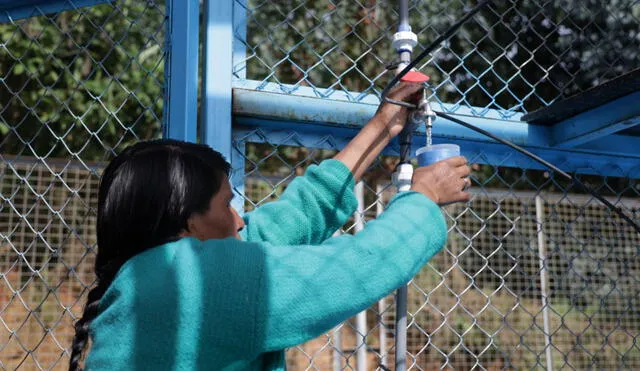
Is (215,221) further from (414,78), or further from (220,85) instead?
(414,78)

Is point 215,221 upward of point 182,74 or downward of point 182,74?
downward

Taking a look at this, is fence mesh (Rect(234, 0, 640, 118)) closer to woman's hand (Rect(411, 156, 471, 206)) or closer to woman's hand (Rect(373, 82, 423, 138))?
woman's hand (Rect(373, 82, 423, 138))

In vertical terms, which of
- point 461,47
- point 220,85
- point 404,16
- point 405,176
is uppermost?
point 461,47

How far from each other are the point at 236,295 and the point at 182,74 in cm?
66

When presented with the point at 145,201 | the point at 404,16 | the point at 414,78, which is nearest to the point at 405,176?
the point at 414,78

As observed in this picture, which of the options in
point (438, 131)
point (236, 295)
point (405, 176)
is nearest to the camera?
point (236, 295)

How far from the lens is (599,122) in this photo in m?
1.84

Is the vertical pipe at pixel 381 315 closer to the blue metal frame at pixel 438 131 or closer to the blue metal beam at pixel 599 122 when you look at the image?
the blue metal frame at pixel 438 131

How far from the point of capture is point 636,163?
81.4 inches

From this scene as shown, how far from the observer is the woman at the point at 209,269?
1215 millimetres

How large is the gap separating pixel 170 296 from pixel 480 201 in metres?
4.24

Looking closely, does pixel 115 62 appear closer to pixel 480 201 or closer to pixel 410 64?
pixel 480 201

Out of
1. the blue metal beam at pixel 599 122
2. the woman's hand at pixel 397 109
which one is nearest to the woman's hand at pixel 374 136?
the woman's hand at pixel 397 109

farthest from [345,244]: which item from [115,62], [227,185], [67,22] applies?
[67,22]
